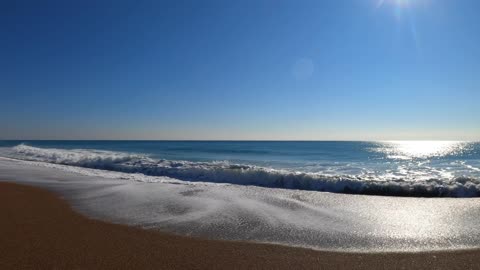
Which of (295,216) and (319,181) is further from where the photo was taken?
(319,181)

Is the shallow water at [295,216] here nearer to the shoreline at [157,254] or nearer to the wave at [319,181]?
the shoreline at [157,254]

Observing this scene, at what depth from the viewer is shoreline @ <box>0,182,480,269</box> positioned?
12.7ft

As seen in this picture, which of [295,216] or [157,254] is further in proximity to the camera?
[295,216]

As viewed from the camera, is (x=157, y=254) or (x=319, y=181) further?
(x=319, y=181)

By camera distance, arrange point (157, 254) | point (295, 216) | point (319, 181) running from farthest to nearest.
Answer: point (319, 181)
point (295, 216)
point (157, 254)

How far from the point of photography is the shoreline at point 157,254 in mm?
3875

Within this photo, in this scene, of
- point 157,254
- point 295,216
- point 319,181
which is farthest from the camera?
point 319,181

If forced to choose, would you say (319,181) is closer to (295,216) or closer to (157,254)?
(295,216)

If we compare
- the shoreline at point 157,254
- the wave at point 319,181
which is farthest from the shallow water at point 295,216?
the wave at point 319,181

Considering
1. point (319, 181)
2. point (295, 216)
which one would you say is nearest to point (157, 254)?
point (295, 216)

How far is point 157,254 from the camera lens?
4.19 m

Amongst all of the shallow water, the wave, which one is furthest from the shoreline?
the wave

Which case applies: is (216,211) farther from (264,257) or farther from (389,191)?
(389,191)

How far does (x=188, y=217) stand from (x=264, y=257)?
8.31 feet
